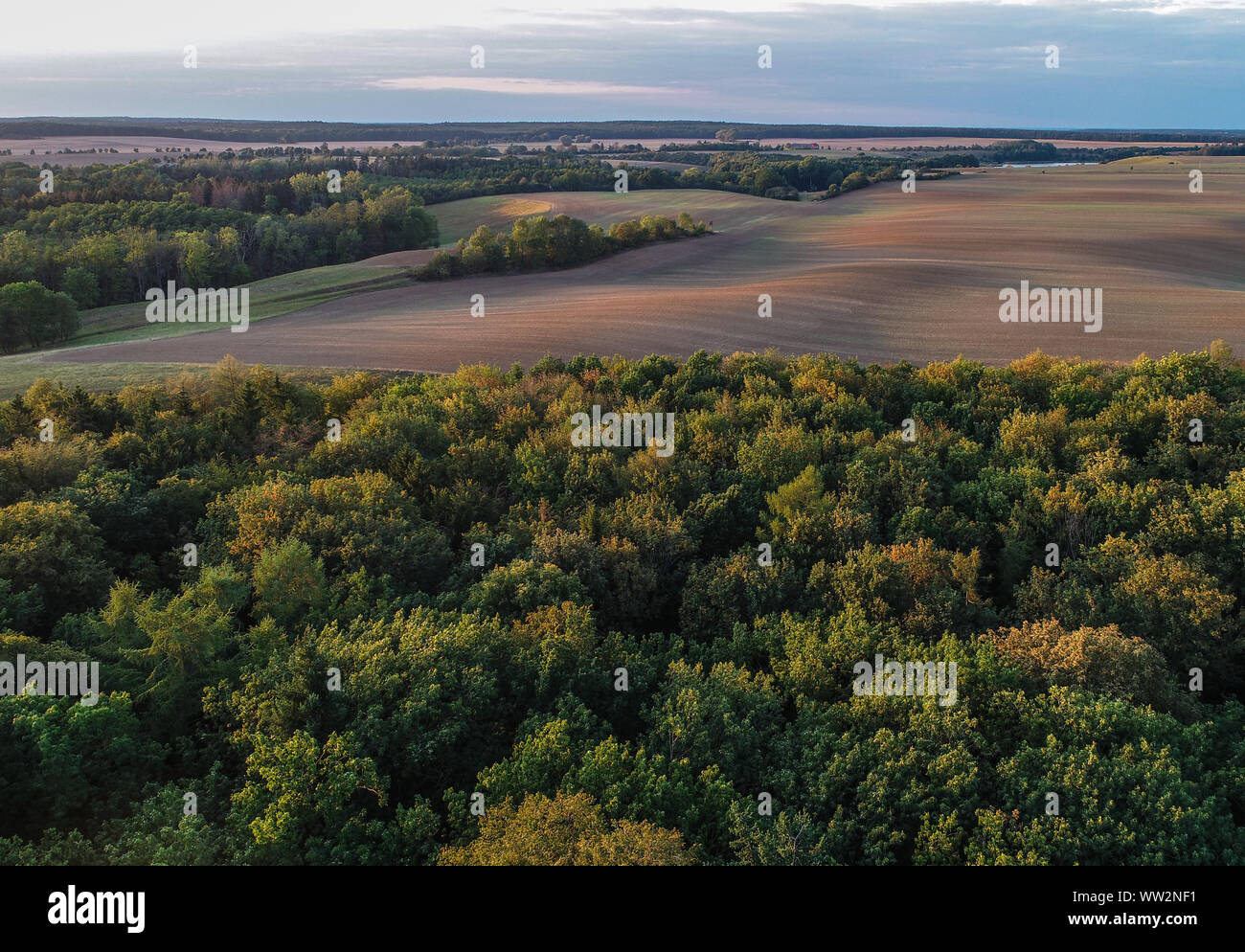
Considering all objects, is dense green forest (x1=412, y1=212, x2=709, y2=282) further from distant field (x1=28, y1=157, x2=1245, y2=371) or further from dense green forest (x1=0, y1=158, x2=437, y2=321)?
dense green forest (x1=0, y1=158, x2=437, y2=321)

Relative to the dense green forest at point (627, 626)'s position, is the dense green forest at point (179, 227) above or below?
→ above

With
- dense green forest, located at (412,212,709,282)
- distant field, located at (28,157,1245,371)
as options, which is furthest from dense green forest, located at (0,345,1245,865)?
dense green forest, located at (412,212,709,282)

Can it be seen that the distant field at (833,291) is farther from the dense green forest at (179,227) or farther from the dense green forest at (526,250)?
the dense green forest at (179,227)

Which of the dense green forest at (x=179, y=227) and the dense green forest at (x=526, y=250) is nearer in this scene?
the dense green forest at (x=179, y=227)

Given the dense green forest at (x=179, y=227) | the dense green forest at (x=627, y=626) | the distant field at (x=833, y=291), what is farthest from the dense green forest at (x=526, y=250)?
the dense green forest at (x=627, y=626)

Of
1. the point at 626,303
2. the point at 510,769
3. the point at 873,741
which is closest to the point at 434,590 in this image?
the point at 510,769

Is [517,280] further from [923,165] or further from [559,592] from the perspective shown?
[923,165]

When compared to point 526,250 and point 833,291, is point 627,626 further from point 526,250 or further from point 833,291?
point 526,250
